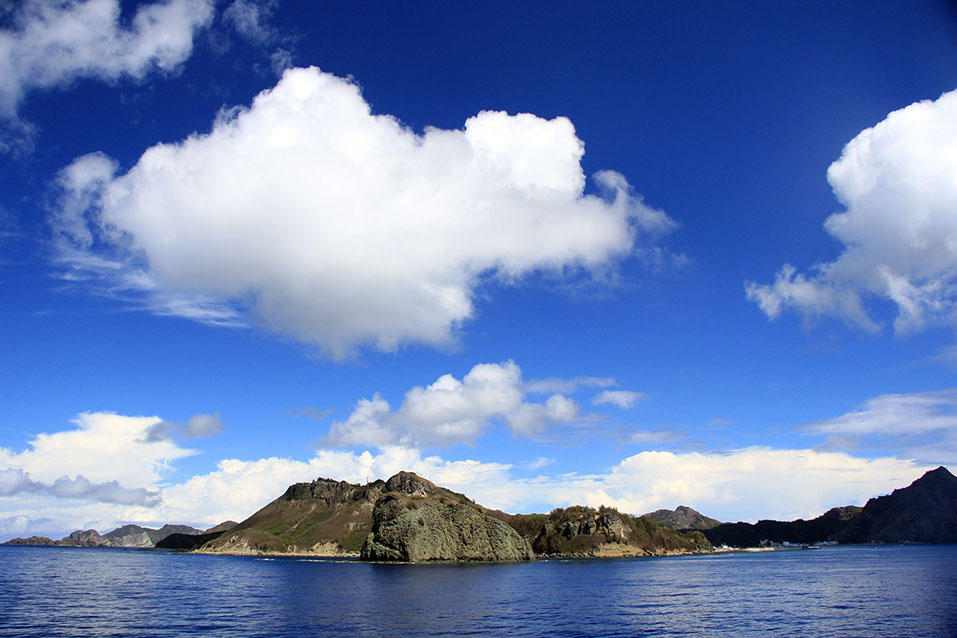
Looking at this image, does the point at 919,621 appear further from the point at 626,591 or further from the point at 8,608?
the point at 8,608

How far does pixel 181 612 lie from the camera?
8588 centimetres

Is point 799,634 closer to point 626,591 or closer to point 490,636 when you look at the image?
point 490,636

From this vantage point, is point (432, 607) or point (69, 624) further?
point (432, 607)

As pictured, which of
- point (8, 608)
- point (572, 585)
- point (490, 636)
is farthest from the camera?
point (572, 585)

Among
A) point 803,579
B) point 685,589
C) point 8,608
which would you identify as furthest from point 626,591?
point 8,608

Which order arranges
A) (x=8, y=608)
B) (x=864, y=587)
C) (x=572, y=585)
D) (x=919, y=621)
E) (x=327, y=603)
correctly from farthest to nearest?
(x=572, y=585)
(x=864, y=587)
(x=327, y=603)
(x=8, y=608)
(x=919, y=621)

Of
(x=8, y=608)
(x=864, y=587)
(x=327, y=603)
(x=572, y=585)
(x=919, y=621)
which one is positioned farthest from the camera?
(x=572, y=585)

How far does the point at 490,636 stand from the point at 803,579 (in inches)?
4665

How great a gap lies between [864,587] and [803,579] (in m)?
30.8

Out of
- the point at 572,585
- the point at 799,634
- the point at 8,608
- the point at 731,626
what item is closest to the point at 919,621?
the point at 799,634

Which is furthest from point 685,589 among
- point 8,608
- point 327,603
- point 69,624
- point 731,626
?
point 8,608

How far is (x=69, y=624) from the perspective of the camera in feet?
233

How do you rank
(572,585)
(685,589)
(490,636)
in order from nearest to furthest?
(490,636) < (685,589) < (572,585)

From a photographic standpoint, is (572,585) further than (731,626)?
Yes
